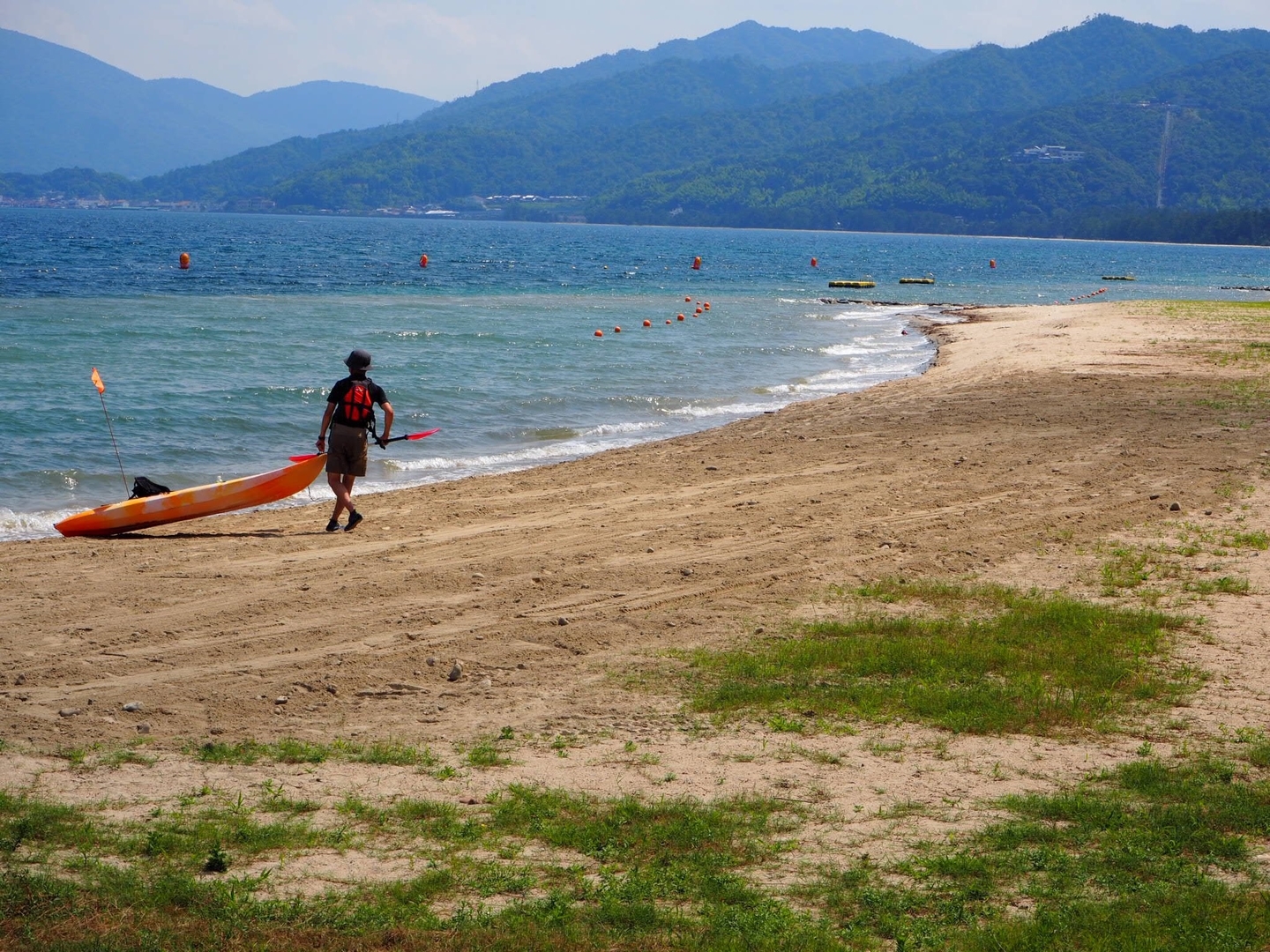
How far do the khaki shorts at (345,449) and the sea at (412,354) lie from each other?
2.53 meters

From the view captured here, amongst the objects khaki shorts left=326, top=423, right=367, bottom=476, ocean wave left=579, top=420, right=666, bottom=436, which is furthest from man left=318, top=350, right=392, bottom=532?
ocean wave left=579, top=420, right=666, bottom=436

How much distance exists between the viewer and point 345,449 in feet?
37.9

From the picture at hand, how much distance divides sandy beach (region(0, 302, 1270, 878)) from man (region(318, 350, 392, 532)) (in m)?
0.40

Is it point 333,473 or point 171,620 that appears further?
point 333,473

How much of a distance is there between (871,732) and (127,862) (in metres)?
3.83

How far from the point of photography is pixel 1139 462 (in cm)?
1306

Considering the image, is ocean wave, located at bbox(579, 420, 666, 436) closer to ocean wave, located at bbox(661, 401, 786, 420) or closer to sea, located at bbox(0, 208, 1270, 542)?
sea, located at bbox(0, 208, 1270, 542)

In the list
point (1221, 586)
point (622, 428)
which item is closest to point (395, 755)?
point (1221, 586)

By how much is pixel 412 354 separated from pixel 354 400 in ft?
54.8

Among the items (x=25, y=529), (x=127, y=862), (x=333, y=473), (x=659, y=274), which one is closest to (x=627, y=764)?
(x=127, y=862)

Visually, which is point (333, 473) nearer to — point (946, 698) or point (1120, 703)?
point (946, 698)

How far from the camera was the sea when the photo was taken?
16.5 metres

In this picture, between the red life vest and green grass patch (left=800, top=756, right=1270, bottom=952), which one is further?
the red life vest

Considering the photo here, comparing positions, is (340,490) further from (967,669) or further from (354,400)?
(967,669)
